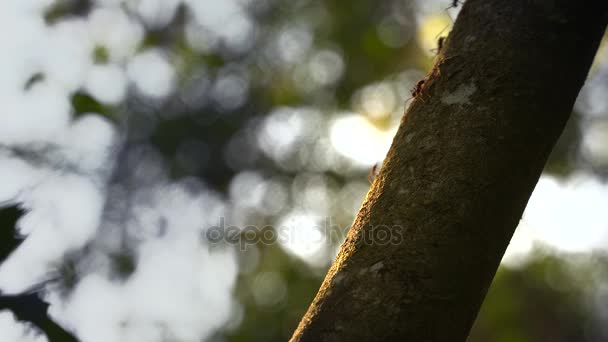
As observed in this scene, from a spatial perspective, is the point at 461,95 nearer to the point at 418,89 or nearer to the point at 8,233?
the point at 418,89

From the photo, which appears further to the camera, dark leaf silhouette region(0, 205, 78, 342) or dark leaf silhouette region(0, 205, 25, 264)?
dark leaf silhouette region(0, 205, 25, 264)

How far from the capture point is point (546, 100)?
176 cm

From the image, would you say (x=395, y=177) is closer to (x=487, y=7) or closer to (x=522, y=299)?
(x=487, y=7)

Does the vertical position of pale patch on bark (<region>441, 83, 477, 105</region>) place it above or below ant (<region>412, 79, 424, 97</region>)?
below

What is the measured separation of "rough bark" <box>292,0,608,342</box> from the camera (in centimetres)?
147

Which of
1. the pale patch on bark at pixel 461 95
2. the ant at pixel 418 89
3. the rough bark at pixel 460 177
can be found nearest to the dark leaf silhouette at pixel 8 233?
the rough bark at pixel 460 177

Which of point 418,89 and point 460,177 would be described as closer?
point 460,177

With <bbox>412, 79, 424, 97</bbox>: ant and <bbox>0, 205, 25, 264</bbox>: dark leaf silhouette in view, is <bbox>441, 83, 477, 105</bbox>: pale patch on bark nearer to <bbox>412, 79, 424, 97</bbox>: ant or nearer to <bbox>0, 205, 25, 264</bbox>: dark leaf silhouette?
<bbox>412, 79, 424, 97</bbox>: ant

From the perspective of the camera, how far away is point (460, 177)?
5.30 ft

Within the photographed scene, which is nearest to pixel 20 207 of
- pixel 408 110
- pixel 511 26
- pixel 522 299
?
pixel 408 110

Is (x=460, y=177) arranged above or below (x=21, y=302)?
above

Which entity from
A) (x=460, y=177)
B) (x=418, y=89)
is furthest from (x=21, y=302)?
(x=460, y=177)

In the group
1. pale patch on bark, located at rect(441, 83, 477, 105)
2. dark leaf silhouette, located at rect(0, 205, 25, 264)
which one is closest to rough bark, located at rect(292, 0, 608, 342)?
pale patch on bark, located at rect(441, 83, 477, 105)

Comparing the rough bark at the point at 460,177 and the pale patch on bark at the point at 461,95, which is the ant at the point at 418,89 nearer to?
the rough bark at the point at 460,177
